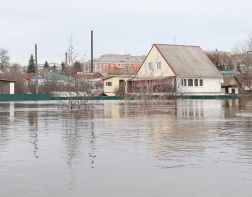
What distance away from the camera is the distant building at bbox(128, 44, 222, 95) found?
77.6m

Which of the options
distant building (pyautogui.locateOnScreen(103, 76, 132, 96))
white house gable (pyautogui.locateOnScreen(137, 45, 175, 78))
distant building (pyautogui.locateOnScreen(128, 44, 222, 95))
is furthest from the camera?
distant building (pyautogui.locateOnScreen(103, 76, 132, 96))

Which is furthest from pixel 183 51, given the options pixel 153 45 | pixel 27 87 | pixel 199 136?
pixel 199 136

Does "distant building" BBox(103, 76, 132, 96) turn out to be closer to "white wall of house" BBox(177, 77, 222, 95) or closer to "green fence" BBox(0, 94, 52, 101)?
"white wall of house" BBox(177, 77, 222, 95)

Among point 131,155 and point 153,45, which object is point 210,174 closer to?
point 131,155

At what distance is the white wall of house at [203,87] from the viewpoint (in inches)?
3049

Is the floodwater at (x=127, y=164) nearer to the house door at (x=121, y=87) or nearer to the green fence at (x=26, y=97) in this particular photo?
the green fence at (x=26, y=97)

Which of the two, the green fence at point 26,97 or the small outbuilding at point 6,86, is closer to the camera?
the green fence at point 26,97

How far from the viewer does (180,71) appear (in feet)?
256

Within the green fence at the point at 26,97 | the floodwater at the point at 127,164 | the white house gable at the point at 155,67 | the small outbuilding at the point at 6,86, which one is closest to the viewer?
the floodwater at the point at 127,164

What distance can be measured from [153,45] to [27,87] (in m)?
24.9

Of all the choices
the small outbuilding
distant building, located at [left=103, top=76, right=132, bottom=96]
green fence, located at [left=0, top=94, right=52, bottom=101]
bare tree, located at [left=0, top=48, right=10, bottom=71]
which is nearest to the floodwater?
green fence, located at [left=0, top=94, right=52, bottom=101]

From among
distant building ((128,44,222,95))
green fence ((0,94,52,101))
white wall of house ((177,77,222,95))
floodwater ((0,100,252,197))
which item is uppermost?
distant building ((128,44,222,95))

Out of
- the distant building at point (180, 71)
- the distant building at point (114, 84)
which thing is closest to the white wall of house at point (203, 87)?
the distant building at point (180, 71)

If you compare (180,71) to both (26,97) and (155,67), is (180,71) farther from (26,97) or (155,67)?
(26,97)
